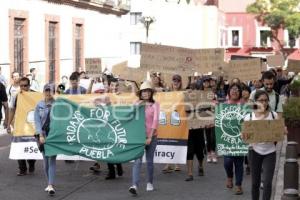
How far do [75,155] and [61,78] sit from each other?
20.1 metres

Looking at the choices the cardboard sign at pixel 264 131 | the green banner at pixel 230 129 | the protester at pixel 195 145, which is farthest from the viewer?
the protester at pixel 195 145

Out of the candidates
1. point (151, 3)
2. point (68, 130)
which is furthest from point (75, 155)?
point (151, 3)

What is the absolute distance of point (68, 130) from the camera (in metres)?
11.0

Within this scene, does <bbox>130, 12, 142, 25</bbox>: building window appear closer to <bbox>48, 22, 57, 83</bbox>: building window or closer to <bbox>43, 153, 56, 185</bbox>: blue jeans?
<bbox>48, 22, 57, 83</bbox>: building window

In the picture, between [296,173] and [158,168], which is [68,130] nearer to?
[158,168]

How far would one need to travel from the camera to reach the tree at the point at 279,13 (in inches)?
2282

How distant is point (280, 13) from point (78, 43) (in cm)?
2781

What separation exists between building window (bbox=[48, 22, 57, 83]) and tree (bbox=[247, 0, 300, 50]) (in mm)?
30616

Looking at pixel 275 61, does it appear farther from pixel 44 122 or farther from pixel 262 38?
pixel 262 38

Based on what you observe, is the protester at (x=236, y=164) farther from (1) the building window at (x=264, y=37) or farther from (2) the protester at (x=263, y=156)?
(1) the building window at (x=264, y=37)

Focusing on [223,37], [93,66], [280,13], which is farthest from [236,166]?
[223,37]

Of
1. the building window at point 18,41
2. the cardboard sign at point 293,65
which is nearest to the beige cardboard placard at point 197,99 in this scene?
the cardboard sign at point 293,65

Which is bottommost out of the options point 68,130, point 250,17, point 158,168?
point 158,168

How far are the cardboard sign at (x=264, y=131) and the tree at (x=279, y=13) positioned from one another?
49970mm
